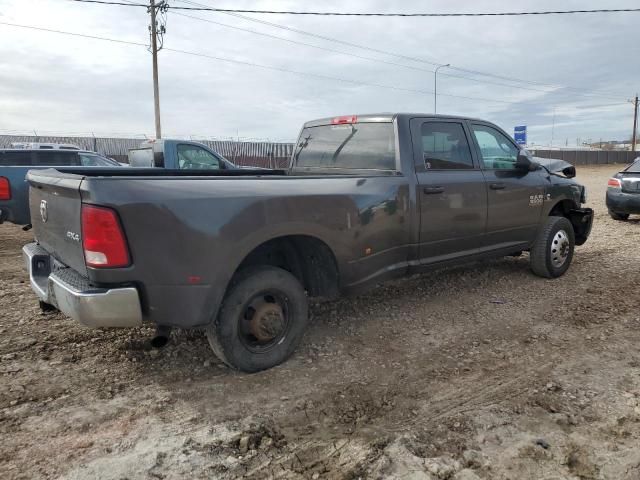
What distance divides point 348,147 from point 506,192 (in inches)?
68.8

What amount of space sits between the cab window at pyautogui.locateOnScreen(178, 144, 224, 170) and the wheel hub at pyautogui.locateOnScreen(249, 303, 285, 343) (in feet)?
25.4

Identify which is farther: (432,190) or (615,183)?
(615,183)

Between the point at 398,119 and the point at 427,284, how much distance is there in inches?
82.8

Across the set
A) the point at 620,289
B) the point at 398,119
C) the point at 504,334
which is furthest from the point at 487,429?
the point at 620,289

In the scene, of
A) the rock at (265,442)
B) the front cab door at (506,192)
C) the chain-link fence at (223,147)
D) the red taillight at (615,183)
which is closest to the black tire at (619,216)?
the red taillight at (615,183)

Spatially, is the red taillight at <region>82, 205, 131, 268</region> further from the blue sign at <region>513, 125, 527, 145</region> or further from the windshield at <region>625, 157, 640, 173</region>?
the blue sign at <region>513, 125, 527, 145</region>

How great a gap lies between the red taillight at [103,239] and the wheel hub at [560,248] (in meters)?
4.92

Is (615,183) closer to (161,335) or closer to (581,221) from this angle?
(581,221)

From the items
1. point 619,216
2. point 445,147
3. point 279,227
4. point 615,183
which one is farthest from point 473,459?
point 619,216

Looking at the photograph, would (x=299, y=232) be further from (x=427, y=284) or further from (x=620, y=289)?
(x=620, y=289)

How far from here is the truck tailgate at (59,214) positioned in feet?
9.78

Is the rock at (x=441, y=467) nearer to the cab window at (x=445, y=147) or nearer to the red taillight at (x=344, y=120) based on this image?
the cab window at (x=445, y=147)

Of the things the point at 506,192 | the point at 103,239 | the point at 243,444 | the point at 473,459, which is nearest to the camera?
the point at 473,459

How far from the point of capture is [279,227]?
341cm
